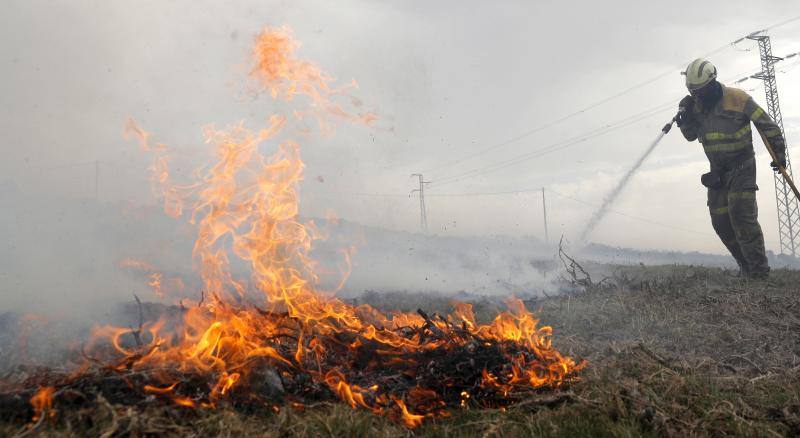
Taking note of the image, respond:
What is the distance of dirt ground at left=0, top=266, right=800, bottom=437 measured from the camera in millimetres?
3084

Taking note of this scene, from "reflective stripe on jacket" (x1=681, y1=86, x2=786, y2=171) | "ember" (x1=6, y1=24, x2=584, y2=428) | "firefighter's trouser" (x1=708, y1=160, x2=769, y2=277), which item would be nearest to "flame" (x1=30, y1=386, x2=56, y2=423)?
"ember" (x1=6, y1=24, x2=584, y2=428)

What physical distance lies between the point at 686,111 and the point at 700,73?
839 mm

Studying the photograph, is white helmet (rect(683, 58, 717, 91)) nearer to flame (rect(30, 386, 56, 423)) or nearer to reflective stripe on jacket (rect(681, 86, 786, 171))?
reflective stripe on jacket (rect(681, 86, 786, 171))

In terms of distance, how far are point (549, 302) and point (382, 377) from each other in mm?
5295

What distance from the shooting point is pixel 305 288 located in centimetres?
577

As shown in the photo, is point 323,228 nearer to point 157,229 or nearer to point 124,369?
point 157,229

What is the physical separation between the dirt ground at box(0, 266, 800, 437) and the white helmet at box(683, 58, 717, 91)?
3998 millimetres

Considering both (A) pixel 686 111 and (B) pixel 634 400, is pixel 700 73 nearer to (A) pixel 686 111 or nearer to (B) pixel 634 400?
(A) pixel 686 111

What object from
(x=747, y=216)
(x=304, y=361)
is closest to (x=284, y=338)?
(x=304, y=361)

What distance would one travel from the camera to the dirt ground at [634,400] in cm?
308

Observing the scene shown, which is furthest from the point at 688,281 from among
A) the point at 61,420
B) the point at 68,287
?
the point at 68,287

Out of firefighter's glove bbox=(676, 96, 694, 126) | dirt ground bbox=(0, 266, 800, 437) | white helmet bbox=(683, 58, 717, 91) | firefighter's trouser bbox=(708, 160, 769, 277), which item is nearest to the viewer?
dirt ground bbox=(0, 266, 800, 437)

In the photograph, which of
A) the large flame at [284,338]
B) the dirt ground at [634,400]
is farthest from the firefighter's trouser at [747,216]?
the large flame at [284,338]

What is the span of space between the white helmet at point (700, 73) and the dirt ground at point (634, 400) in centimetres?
400
